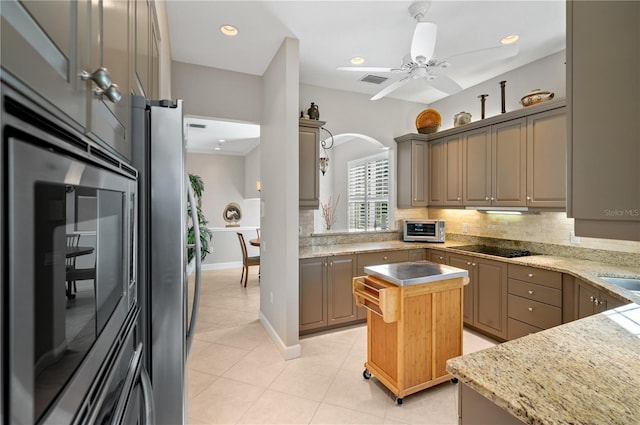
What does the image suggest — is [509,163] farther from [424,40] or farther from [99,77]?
[99,77]

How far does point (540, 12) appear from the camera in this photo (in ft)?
8.56

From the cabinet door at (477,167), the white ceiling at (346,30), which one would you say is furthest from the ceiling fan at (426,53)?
the cabinet door at (477,167)

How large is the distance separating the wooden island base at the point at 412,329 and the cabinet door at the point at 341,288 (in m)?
1.01

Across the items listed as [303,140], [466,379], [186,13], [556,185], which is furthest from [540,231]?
[186,13]

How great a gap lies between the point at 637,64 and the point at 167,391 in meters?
1.73

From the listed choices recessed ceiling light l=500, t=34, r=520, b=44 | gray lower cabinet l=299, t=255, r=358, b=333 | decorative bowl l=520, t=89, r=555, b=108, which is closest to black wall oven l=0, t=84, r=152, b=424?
gray lower cabinet l=299, t=255, r=358, b=333

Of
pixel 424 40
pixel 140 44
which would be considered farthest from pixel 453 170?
pixel 140 44

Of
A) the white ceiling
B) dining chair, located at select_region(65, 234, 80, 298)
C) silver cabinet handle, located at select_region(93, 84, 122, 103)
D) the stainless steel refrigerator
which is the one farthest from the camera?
the white ceiling

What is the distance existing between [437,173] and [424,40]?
239 centimetres

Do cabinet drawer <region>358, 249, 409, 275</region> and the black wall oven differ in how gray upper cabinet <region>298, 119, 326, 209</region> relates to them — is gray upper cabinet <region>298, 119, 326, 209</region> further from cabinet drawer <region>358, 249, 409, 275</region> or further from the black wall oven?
the black wall oven

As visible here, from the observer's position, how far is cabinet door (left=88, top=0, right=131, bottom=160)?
645 millimetres

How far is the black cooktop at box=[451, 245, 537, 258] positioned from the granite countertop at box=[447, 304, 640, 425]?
7.02 ft

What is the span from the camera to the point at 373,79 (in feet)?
12.7

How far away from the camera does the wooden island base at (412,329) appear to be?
223 cm
